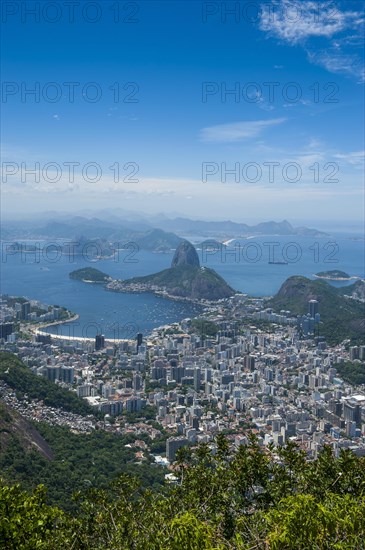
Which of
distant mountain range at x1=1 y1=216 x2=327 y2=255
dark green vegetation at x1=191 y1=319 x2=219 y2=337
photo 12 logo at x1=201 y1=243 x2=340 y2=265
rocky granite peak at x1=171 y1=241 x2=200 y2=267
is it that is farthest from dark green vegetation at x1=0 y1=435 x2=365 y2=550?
distant mountain range at x1=1 y1=216 x2=327 y2=255

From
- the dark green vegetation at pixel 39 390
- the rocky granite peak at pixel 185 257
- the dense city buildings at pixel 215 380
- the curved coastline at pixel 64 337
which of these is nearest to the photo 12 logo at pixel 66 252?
the rocky granite peak at pixel 185 257

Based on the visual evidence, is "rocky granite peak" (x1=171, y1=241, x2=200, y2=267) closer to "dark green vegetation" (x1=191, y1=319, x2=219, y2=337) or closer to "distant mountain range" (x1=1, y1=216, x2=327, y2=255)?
"dark green vegetation" (x1=191, y1=319, x2=219, y2=337)

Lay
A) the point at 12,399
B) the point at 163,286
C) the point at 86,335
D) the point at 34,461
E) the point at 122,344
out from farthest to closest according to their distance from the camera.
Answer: the point at 163,286 → the point at 86,335 → the point at 122,344 → the point at 12,399 → the point at 34,461

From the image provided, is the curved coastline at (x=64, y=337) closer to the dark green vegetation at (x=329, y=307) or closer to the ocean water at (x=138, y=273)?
the ocean water at (x=138, y=273)

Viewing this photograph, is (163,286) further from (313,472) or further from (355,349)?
(313,472)

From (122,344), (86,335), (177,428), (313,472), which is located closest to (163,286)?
(86,335)
